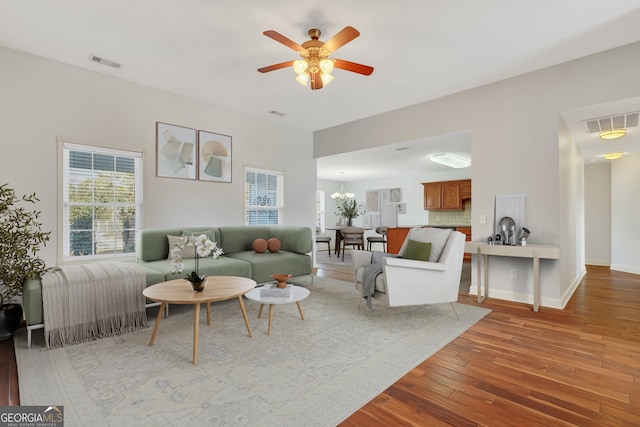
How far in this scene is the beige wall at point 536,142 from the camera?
3.45 metres

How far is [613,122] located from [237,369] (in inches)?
206

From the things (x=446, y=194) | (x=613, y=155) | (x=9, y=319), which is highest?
(x=613, y=155)

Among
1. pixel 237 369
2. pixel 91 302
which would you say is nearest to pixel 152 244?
pixel 91 302

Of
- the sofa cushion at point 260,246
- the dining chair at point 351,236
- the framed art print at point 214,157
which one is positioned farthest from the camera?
the dining chair at point 351,236

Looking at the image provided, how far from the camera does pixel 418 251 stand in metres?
3.48

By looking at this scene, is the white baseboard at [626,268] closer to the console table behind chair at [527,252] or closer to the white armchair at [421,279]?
the console table behind chair at [527,252]

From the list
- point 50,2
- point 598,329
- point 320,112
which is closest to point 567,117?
point 598,329

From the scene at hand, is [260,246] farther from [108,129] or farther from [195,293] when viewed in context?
[108,129]

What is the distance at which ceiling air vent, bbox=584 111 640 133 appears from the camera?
3.81 metres

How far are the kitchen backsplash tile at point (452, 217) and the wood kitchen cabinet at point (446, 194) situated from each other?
0.25 meters

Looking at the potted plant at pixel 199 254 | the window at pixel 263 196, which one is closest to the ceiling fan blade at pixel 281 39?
the potted plant at pixel 199 254

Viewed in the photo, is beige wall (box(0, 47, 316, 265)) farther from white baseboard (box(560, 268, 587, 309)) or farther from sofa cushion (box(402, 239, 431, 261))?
white baseboard (box(560, 268, 587, 309))

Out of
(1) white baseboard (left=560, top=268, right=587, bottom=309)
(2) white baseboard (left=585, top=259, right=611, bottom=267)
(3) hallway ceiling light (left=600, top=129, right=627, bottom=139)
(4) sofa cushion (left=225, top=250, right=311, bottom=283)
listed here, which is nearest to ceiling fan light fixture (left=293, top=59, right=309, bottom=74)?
(4) sofa cushion (left=225, top=250, right=311, bottom=283)

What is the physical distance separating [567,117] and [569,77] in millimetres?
485
